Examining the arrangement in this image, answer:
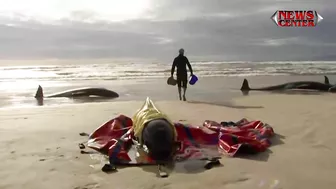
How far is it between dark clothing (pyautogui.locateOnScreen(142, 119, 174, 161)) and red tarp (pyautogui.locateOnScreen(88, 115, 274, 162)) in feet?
0.53

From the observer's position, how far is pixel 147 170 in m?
4.81

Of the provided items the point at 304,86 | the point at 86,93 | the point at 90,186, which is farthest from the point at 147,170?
the point at 304,86

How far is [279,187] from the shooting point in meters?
4.10

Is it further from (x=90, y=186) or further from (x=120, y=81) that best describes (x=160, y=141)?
(x=120, y=81)

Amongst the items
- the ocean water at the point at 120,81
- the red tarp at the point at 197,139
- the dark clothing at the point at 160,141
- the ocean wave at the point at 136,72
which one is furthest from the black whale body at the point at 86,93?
the ocean wave at the point at 136,72

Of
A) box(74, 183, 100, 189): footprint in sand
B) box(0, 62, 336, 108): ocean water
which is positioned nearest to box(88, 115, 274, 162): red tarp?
box(74, 183, 100, 189): footprint in sand

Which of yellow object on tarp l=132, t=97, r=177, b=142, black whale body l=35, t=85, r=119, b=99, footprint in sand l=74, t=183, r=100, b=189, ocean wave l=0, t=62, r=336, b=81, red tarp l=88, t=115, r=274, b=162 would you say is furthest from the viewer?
ocean wave l=0, t=62, r=336, b=81

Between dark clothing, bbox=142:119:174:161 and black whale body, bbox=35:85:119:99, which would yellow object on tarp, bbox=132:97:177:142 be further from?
black whale body, bbox=35:85:119:99

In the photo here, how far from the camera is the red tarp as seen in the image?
5457mm

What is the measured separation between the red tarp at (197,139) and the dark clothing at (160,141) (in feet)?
0.53

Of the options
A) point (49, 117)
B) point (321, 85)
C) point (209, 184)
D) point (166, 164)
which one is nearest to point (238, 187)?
point (209, 184)

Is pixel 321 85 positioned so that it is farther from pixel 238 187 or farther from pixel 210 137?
pixel 238 187

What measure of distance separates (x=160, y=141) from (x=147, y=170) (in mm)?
503

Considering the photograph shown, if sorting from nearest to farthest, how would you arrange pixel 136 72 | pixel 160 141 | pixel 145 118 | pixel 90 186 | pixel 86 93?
pixel 90 186
pixel 160 141
pixel 145 118
pixel 86 93
pixel 136 72
